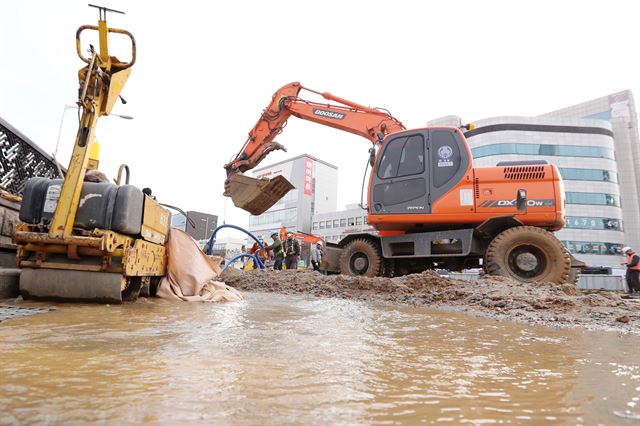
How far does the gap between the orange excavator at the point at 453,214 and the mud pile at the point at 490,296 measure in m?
0.89

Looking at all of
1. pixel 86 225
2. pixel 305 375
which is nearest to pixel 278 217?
pixel 86 225

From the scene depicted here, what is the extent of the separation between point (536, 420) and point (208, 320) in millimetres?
2393

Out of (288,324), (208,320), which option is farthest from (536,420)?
(208,320)

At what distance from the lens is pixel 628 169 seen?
48.8 m

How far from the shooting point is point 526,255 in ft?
19.9

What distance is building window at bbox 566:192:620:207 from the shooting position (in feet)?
139

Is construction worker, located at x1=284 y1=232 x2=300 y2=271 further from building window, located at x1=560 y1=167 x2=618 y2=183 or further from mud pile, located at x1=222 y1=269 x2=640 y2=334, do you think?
building window, located at x1=560 y1=167 x2=618 y2=183

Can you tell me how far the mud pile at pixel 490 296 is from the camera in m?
3.31

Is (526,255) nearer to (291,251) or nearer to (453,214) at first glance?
(453,214)

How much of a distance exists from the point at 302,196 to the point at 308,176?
3692 millimetres

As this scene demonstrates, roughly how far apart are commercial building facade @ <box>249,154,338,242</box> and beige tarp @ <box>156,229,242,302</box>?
169 feet

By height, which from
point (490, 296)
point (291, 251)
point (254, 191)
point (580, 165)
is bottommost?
point (490, 296)

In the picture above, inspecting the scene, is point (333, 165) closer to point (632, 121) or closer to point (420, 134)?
point (632, 121)

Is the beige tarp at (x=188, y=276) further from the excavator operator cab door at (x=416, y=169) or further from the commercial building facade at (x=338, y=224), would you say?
the commercial building facade at (x=338, y=224)
